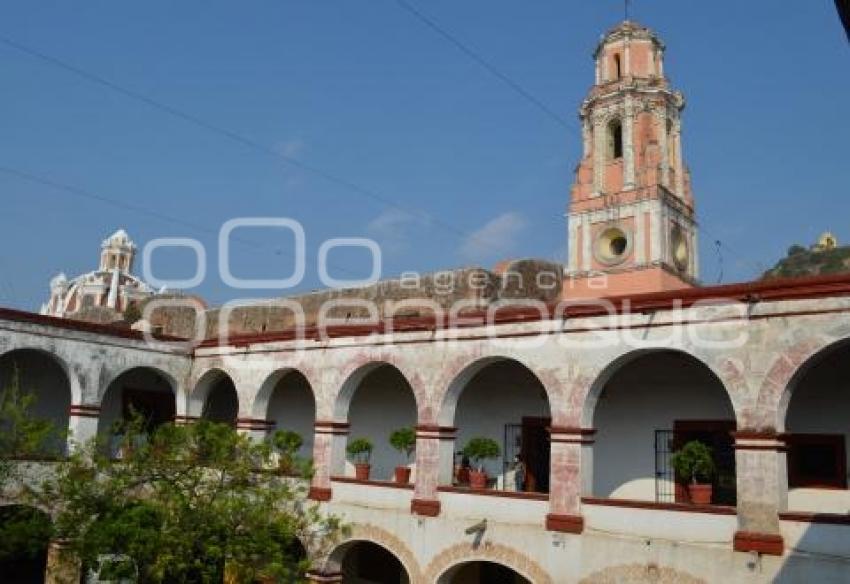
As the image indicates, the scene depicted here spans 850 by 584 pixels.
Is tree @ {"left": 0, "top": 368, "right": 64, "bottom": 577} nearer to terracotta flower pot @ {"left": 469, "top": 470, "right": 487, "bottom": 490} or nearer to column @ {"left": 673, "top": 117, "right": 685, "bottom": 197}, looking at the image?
terracotta flower pot @ {"left": 469, "top": 470, "right": 487, "bottom": 490}

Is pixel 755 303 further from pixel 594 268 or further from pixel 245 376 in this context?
pixel 594 268

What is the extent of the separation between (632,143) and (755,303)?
46.4 feet

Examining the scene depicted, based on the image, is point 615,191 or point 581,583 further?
point 615,191

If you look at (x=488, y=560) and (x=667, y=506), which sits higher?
(x=667, y=506)

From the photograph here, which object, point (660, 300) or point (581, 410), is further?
point (581, 410)

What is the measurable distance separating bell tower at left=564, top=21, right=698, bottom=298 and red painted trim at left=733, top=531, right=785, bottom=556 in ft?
41.9

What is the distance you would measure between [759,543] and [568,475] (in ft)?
8.98

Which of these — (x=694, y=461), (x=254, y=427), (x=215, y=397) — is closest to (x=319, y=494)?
(x=254, y=427)

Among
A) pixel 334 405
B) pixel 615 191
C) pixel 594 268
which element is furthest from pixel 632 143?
pixel 334 405

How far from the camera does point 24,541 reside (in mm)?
11172

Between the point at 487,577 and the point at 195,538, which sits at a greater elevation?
the point at 195,538

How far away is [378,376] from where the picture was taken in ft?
55.2

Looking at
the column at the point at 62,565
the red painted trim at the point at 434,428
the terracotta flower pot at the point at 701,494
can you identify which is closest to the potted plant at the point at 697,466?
the terracotta flower pot at the point at 701,494

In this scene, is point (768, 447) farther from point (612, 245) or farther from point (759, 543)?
point (612, 245)
